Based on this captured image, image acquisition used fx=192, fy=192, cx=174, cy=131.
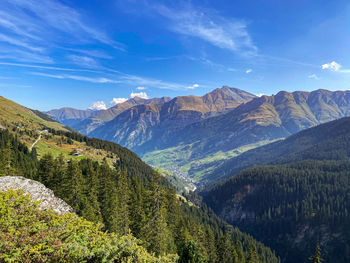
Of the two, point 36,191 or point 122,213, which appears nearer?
point 36,191

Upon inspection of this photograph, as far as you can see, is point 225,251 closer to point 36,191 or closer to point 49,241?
point 36,191

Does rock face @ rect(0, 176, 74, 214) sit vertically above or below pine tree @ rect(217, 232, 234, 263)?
above

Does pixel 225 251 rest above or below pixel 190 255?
below

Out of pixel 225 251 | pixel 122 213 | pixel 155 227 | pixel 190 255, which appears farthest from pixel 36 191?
pixel 225 251

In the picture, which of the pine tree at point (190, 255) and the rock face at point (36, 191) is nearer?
the rock face at point (36, 191)

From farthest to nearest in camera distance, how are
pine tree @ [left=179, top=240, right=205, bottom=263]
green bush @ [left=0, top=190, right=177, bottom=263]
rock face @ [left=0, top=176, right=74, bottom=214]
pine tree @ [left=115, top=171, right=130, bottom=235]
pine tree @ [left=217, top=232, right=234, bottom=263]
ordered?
1. pine tree @ [left=217, top=232, right=234, bottom=263]
2. pine tree @ [left=115, top=171, right=130, bottom=235]
3. pine tree @ [left=179, top=240, right=205, bottom=263]
4. rock face @ [left=0, top=176, right=74, bottom=214]
5. green bush @ [left=0, top=190, right=177, bottom=263]

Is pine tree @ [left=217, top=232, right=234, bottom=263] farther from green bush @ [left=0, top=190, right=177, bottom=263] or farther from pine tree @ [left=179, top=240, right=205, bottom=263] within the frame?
green bush @ [left=0, top=190, right=177, bottom=263]

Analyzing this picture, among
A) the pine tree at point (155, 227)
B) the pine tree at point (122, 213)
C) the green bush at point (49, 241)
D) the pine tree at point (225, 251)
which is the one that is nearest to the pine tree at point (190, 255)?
the pine tree at point (155, 227)

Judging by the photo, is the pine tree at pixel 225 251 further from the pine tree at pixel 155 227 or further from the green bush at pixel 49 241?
the green bush at pixel 49 241

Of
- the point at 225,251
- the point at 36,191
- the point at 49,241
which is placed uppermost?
the point at 49,241

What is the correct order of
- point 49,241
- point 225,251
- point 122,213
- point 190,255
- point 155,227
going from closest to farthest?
1. point 49,241
2. point 190,255
3. point 155,227
4. point 122,213
5. point 225,251

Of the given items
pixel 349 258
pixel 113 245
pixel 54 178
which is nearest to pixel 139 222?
pixel 54 178

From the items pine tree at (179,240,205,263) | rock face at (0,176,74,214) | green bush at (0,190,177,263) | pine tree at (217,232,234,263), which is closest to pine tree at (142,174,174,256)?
pine tree at (179,240,205,263)

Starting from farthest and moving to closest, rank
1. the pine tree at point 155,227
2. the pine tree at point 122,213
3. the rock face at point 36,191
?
the pine tree at point 122,213 → the pine tree at point 155,227 → the rock face at point 36,191
